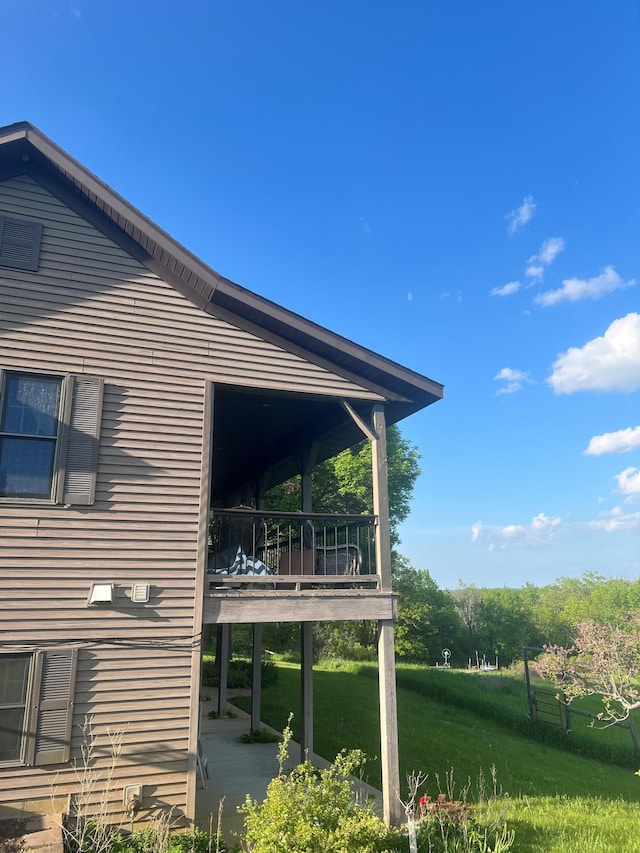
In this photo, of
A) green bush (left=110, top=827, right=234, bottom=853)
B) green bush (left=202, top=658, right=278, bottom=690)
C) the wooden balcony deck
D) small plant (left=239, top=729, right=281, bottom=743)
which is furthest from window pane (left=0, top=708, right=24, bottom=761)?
green bush (left=202, top=658, right=278, bottom=690)

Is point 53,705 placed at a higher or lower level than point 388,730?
higher

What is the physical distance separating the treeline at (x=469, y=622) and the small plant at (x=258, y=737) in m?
15.6

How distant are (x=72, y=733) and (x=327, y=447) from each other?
21.7 feet

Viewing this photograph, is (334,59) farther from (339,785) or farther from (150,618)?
(339,785)

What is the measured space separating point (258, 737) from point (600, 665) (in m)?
11.1

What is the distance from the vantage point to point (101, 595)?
20.8 ft

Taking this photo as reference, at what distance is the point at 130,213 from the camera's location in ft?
23.4

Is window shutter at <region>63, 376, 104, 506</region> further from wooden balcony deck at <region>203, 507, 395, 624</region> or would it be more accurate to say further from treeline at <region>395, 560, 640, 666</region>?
treeline at <region>395, 560, 640, 666</region>

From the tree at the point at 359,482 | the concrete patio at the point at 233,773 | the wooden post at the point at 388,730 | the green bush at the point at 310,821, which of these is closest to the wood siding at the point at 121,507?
the concrete patio at the point at 233,773

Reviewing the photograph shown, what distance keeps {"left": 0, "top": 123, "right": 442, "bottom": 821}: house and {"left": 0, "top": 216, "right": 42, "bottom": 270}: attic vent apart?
19 mm

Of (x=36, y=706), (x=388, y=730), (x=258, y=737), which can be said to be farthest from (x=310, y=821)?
(x=258, y=737)

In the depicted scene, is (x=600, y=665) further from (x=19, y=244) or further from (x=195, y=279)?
(x=19, y=244)

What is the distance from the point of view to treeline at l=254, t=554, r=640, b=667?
35.2 meters

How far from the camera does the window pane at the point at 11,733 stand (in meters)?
5.75
